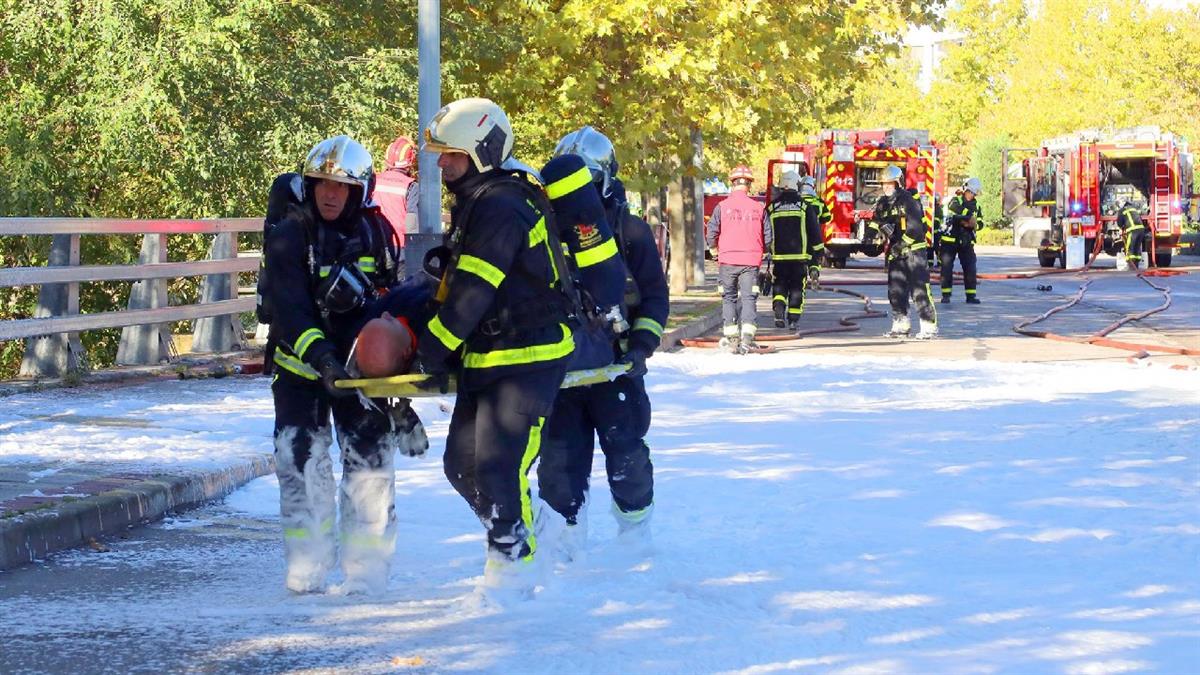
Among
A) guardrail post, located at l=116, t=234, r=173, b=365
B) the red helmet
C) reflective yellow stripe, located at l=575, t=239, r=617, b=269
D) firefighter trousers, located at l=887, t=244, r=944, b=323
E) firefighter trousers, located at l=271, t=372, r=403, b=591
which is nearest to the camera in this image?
firefighter trousers, located at l=271, t=372, r=403, b=591

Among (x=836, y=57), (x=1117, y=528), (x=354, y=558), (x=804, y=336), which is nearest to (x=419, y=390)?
(x=354, y=558)

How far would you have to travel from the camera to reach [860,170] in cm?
3944

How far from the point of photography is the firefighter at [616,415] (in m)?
Answer: 7.12

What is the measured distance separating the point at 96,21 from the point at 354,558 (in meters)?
12.3

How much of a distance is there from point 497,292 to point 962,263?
2027 centimetres

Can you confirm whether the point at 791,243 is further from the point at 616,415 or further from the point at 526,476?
the point at 526,476

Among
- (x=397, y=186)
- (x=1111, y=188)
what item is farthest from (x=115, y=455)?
(x=1111, y=188)

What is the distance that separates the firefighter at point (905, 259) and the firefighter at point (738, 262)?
80.3 inches

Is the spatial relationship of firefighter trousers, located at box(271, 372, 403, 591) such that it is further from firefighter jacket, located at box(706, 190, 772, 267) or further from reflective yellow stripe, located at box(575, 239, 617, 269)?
firefighter jacket, located at box(706, 190, 772, 267)

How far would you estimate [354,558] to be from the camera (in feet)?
21.1

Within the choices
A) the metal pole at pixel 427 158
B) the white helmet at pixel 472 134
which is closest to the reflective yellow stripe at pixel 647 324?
the white helmet at pixel 472 134

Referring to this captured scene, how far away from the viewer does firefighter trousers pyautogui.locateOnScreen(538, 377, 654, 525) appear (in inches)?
279

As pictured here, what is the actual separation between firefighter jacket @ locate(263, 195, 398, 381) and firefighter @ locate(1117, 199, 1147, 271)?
32.5m

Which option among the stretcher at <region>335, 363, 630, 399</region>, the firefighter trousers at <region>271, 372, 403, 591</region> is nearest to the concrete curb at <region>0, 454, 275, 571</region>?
the firefighter trousers at <region>271, 372, 403, 591</region>
